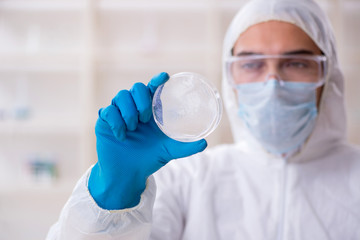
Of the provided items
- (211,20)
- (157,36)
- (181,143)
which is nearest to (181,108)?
(181,143)

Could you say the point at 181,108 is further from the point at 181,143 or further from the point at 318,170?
the point at 318,170


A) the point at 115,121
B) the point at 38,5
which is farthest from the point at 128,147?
Answer: the point at 38,5

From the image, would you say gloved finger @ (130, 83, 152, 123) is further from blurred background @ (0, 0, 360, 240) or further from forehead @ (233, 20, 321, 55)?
blurred background @ (0, 0, 360, 240)

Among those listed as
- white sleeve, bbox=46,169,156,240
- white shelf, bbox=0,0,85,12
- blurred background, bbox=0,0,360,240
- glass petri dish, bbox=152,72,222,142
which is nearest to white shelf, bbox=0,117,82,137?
blurred background, bbox=0,0,360,240

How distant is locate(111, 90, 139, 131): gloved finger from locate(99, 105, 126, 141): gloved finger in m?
0.01

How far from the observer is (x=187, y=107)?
2.73 ft

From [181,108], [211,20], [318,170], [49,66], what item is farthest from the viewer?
[49,66]

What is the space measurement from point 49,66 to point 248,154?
2.26m

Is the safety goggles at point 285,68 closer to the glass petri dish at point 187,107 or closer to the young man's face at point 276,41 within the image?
the young man's face at point 276,41

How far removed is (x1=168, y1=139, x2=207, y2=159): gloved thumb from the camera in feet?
2.67

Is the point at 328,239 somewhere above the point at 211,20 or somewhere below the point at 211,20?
below

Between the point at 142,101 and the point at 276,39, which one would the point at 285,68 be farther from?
the point at 142,101

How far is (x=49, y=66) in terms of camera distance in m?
3.09

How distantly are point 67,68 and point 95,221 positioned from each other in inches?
95.4
